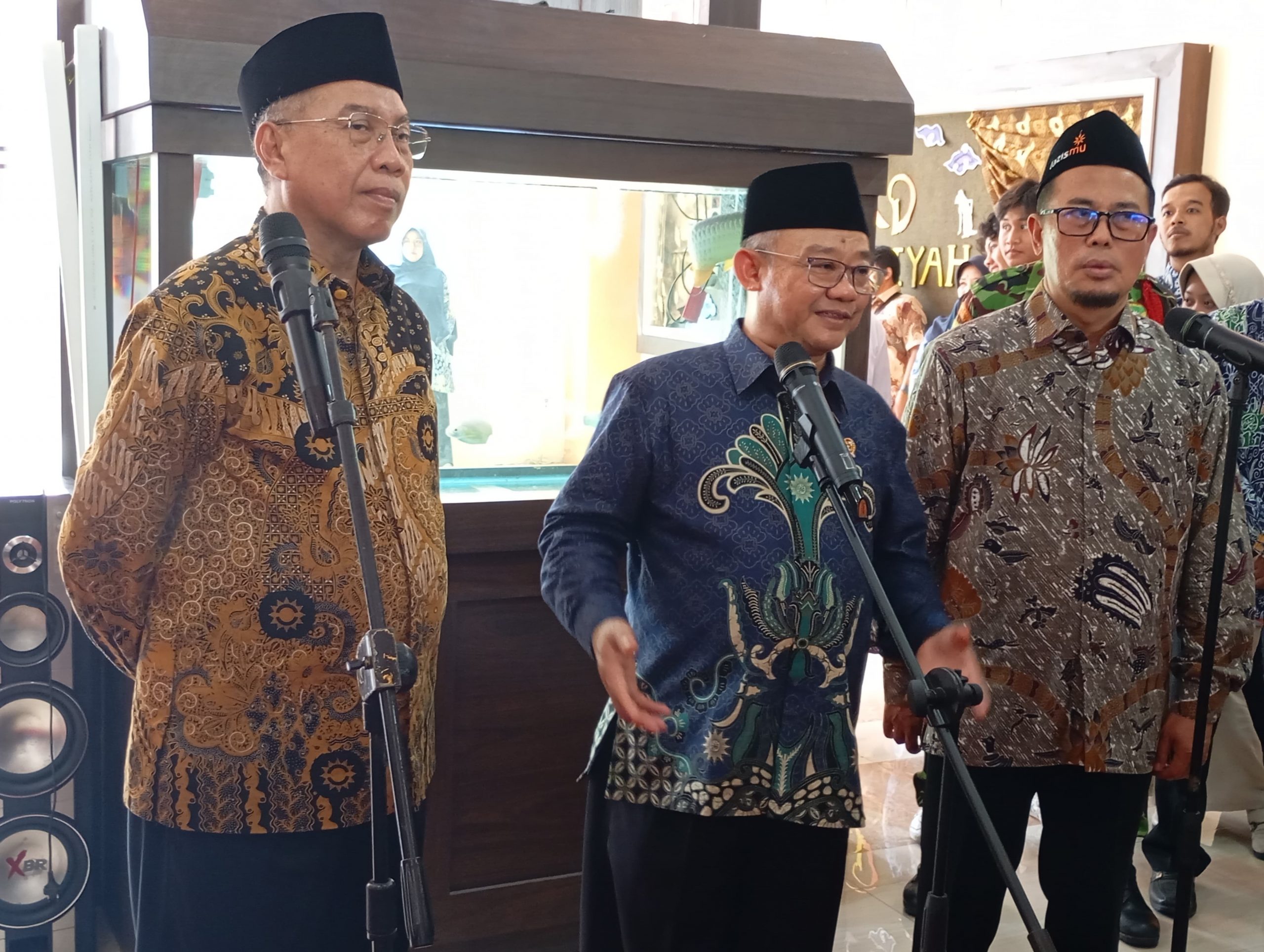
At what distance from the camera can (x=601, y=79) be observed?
2824 mm

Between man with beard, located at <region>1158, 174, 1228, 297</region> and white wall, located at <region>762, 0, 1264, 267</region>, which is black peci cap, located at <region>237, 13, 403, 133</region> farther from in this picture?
white wall, located at <region>762, 0, 1264, 267</region>

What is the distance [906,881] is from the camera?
362 cm

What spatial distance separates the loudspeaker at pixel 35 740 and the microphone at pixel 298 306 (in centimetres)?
164

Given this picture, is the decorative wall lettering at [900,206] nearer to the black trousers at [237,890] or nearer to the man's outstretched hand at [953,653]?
the man's outstretched hand at [953,653]

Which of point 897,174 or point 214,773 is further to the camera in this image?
point 897,174

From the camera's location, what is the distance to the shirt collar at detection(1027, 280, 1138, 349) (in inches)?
88.0

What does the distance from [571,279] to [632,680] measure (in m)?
1.44

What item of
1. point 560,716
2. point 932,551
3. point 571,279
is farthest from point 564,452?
point 932,551

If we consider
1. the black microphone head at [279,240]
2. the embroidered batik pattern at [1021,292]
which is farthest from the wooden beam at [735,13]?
the black microphone head at [279,240]

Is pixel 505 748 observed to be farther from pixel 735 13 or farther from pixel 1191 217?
pixel 1191 217

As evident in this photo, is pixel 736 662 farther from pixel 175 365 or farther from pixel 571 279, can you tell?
pixel 571 279

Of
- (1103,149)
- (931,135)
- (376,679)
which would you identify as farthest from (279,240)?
(931,135)

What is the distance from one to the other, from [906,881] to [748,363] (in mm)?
2165

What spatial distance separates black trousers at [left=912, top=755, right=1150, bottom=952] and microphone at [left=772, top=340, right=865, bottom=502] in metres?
0.87
